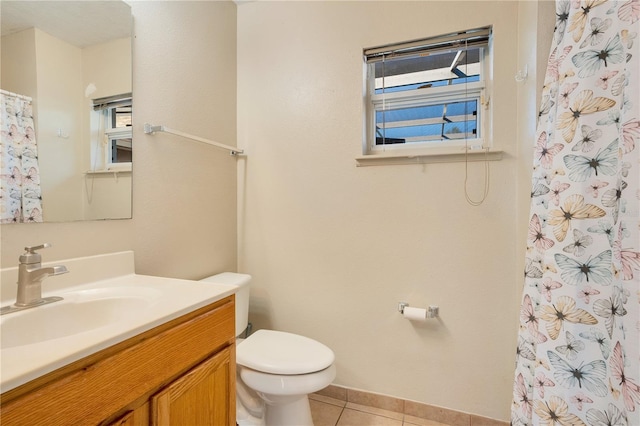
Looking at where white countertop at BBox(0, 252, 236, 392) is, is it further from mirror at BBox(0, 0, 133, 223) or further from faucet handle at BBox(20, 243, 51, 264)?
mirror at BBox(0, 0, 133, 223)

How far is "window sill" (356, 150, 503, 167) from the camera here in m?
1.40

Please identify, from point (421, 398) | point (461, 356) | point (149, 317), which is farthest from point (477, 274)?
point (149, 317)

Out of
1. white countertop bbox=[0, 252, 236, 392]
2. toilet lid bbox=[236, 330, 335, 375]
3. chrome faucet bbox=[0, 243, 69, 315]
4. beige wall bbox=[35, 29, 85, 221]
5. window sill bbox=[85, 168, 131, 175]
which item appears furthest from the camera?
toilet lid bbox=[236, 330, 335, 375]

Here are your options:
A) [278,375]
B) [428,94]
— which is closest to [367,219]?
[428,94]

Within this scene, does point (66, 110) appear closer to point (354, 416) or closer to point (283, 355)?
point (283, 355)

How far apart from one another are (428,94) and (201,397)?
66.6 inches

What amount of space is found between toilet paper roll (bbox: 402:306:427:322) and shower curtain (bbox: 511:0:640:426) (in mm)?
654

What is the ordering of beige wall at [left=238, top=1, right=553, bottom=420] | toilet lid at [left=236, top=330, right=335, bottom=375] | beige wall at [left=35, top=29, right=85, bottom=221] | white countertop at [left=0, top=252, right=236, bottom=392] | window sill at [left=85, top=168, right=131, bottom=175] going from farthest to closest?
beige wall at [left=238, top=1, right=553, bottom=420] < toilet lid at [left=236, top=330, right=335, bottom=375] < window sill at [left=85, top=168, right=131, bottom=175] < beige wall at [left=35, top=29, right=85, bottom=221] < white countertop at [left=0, top=252, right=236, bottom=392]

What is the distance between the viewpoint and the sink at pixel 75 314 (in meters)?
0.74

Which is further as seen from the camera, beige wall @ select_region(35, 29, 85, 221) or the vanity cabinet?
beige wall @ select_region(35, 29, 85, 221)

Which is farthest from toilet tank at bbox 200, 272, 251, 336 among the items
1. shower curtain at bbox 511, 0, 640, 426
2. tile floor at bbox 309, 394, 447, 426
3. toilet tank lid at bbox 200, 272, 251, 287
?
shower curtain at bbox 511, 0, 640, 426

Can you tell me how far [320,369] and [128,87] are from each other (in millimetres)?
1419

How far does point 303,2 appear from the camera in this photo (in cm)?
171

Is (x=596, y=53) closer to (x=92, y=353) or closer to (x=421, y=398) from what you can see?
(x=92, y=353)
